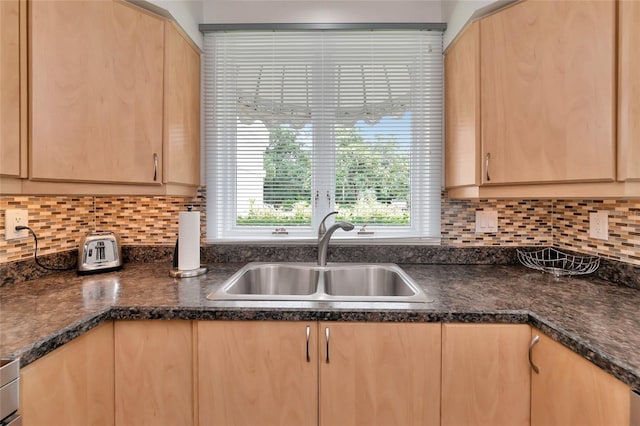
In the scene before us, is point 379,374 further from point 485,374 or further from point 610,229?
point 610,229

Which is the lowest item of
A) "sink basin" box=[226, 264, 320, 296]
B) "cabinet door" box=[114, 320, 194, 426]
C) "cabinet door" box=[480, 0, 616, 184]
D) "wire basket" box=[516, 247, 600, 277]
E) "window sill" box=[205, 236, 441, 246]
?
"cabinet door" box=[114, 320, 194, 426]

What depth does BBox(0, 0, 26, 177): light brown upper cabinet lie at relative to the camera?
957mm

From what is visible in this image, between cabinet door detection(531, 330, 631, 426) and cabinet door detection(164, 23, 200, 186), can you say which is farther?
cabinet door detection(164, 23, 200, 186)

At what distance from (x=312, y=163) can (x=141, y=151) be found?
0.87 m

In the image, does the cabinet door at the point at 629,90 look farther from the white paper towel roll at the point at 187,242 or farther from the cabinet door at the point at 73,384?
the cabinet door at the point at 73,384

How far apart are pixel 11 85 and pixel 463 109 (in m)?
1.83

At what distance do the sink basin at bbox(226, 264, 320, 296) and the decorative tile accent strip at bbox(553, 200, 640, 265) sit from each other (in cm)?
136

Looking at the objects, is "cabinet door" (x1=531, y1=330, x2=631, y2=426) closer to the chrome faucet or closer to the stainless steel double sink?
the stainless steel double sink

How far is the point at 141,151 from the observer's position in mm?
1317

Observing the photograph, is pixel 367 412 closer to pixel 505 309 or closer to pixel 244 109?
pixel 505 309

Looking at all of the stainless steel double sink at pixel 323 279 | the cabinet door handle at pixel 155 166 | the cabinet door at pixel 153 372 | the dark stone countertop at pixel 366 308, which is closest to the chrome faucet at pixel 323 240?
the stainless steel double sink at pixel 323 279

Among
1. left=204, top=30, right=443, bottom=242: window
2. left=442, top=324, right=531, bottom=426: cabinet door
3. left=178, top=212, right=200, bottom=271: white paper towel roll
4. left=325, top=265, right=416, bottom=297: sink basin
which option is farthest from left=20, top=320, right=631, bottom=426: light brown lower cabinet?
left=204, top=30, right=443, bottom=242: window

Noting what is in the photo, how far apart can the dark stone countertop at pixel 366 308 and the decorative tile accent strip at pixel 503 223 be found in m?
0.33

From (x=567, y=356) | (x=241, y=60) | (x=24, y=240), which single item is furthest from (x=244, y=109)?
(x=567, y=356)
